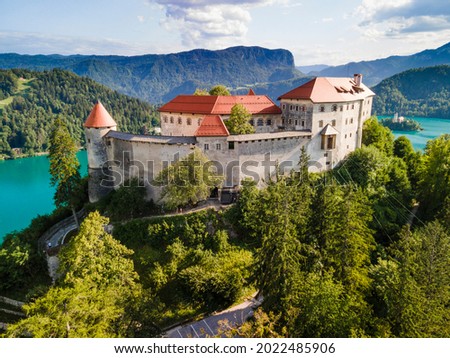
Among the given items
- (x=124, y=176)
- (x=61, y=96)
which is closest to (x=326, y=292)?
(x=124, y=176)

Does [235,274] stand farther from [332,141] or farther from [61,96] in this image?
[61,96]

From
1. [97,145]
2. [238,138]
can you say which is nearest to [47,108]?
[97,145]

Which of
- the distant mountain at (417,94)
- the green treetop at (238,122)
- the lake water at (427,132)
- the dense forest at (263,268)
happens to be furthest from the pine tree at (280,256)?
the distant mountain at (417,94)

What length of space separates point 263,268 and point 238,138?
12937 mm

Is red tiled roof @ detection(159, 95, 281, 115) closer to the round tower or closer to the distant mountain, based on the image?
the round tower

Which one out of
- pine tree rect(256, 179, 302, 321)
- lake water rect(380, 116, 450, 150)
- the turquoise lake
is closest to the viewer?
pine tree rect(256, 179, 302, 321)

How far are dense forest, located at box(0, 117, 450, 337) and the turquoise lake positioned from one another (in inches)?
747

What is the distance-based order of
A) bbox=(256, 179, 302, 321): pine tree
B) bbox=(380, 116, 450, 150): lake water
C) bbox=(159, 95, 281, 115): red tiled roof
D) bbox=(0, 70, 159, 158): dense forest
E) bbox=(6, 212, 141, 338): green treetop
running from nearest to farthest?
bbox=(6, 212, 141, 338): green treetop → bbox=(256, 179, 302, 321): pine tree → bbox=(159, 95, 281, 115): red tiled roof → bbox=(380, 116, 450, 150): lake water → bbox=(0, 70, 159, 158): dense forest

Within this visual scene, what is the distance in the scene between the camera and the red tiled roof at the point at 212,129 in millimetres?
28359

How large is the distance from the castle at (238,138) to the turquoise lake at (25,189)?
21668 mm

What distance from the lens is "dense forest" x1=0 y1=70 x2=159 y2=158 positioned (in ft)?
326

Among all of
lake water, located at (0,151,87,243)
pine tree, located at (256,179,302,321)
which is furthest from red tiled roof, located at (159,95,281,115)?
lake water, located at (0,151,87,243)

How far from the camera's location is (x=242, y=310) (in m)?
21.5

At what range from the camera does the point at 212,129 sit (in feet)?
94.2
